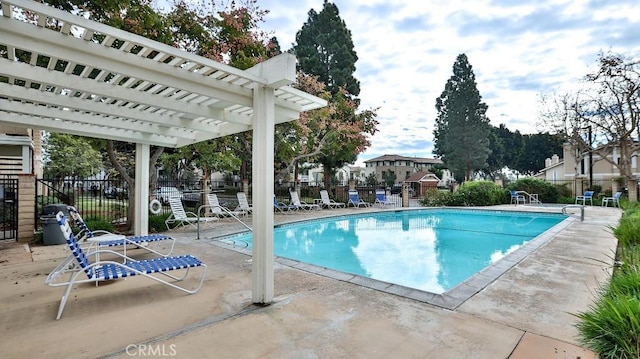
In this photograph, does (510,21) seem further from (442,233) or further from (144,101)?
(144,101)

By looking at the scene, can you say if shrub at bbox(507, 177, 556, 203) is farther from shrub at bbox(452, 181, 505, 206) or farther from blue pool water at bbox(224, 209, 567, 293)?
blue pool water at bbox(224, 209, 567, 293)

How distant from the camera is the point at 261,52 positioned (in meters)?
9.63

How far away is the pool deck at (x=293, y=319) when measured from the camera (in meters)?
2.69

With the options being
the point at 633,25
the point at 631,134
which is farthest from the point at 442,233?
the point at 631,134

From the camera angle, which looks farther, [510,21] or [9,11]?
[510,21]

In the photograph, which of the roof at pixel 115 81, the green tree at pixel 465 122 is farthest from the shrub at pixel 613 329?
the green tree at pixel 465 122

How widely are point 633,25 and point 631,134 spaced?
795 cm

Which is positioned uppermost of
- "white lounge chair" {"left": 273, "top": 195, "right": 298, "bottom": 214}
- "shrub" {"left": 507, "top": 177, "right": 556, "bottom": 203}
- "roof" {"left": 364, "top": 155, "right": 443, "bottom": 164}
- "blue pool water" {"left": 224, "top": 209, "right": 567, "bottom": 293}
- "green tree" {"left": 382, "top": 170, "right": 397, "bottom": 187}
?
"roof" {"left": 364, "top": 155, "right": 443, "bottom": 164}

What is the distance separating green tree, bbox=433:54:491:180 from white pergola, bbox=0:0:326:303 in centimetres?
3443

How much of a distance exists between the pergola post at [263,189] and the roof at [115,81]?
248mm

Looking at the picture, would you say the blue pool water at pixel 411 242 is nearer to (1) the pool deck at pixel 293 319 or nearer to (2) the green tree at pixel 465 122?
(1) the pool deck at pixel 293 319

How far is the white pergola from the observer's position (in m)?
2.57

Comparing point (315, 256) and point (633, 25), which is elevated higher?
point (633, 25)

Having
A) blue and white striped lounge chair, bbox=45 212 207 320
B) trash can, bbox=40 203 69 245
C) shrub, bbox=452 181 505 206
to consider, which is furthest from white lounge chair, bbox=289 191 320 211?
blue and white striped lounge chair, bbox=45 212 207 320
